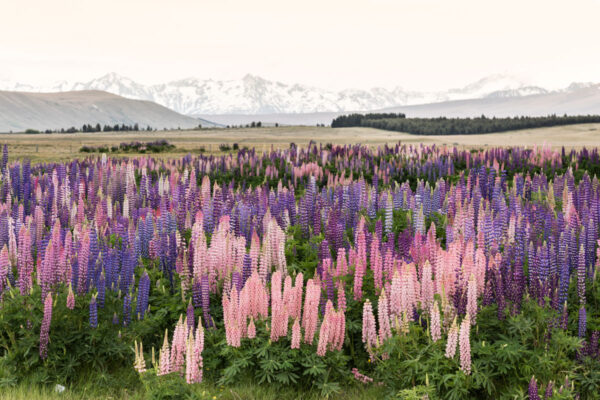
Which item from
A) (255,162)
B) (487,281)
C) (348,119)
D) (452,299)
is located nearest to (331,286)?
(452,299)

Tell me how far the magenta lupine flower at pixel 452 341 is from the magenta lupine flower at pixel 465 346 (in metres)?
0.08

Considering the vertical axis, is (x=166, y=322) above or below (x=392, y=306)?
below

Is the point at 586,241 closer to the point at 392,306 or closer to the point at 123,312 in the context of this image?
the point at 392,306

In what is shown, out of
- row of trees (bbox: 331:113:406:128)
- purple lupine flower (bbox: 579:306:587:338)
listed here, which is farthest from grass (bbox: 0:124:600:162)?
row of trees (bbox: 331:113:406:128)

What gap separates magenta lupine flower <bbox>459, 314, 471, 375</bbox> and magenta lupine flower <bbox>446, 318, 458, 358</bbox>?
77 mm

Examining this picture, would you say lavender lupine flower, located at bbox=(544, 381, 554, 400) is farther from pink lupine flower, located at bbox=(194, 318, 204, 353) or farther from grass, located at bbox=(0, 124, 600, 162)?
grass, located at bbox=(0, 124, 600, 162)

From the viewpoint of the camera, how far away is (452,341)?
5535 mm

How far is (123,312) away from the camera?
7.22 m

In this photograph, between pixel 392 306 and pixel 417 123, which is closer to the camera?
pixel 392 306

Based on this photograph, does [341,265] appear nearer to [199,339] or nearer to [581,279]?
[199,339]

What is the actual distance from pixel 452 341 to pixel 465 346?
14 centimetres

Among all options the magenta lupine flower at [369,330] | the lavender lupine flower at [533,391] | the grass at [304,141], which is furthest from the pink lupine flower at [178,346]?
the grass at [304,141]

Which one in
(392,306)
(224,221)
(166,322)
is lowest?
(166,322)

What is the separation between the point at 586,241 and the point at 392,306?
3639mm
